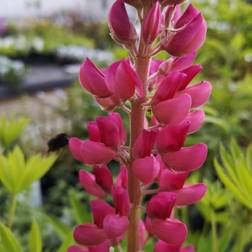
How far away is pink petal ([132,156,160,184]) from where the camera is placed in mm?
467

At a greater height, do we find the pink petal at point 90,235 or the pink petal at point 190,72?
the pink petal at point 190,72

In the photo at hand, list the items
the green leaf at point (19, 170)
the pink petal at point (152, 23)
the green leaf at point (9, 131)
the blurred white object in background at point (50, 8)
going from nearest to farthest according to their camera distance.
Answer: the pink petal at point (152, 23)
the green leaf at point (19, 170)
the green leaf at point (9, 131)
the blurred white object in background at point (50, 8)

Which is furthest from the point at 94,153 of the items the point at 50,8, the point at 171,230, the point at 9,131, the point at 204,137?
the point at 50,8

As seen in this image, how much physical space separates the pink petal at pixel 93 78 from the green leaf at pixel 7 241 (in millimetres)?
229

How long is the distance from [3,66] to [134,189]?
3.83 m

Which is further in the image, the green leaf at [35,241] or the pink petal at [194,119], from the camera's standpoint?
the green leaf at [35,241]

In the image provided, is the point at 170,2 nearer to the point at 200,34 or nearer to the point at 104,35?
the point at 200,34

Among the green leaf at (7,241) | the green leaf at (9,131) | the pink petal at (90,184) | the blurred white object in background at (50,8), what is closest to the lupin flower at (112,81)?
the pink petal at (90,184)

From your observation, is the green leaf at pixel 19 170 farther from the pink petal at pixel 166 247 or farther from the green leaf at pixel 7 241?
the pink petal at pixel 166 247

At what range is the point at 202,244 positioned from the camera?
0.80 m

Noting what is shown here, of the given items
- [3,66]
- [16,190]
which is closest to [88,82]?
[16,190]

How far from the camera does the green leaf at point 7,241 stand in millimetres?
588

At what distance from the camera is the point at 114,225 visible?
1.58 feet

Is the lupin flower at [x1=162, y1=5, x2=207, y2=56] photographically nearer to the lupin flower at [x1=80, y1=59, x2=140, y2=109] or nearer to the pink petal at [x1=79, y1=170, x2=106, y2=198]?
the lupin flower at [x1=80, y1=59, x2=140, y2=109]
